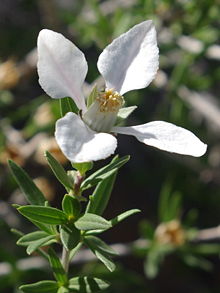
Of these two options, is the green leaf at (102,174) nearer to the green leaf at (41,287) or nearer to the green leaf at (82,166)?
the green leaf at (82,166)

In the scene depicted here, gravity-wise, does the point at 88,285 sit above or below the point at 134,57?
below

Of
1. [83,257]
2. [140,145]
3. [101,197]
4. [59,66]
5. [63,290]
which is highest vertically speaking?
[59,66]

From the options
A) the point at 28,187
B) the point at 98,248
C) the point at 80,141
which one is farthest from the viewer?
the point at 28,187

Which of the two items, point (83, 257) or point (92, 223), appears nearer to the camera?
point (92, 223)

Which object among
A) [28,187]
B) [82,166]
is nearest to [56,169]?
[82,166]

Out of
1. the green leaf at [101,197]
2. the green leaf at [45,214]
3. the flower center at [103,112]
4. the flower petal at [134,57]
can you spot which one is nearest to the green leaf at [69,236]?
the green leaf at [45,214]

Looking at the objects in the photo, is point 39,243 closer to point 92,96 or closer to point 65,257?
point 65,257

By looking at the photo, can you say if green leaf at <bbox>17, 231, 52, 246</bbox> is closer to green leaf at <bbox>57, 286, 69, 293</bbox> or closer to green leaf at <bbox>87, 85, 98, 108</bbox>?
green leaf at <bbox>57, 286, 69, 293</bbox>

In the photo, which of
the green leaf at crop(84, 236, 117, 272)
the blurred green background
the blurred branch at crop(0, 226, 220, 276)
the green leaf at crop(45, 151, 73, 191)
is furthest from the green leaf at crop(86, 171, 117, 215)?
the blurred branch at crop(0, 226, 220, 276)
